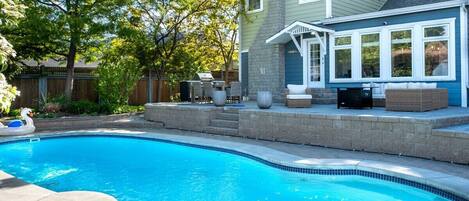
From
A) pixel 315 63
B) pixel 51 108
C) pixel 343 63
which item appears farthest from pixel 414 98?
pixel 51 108

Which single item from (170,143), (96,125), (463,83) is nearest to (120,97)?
(96,125)

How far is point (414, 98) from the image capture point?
35.0 ft

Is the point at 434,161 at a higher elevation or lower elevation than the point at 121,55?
lower

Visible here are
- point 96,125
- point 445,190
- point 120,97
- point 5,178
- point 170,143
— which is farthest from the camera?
point 120,97

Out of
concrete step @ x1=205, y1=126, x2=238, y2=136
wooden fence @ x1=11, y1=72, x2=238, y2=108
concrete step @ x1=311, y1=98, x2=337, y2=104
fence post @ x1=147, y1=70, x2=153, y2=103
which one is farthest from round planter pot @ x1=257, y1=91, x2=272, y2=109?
fence post @ x1=147, y1=70, x2=153, y2=103

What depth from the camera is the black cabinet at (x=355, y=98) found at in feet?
39.5

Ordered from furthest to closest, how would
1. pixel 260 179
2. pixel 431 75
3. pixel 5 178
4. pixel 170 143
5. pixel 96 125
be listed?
1. pixel 96 125
2. pixel 431 75
3. pixel 170 143
4. pixel 260 179
5. pixel 5 178

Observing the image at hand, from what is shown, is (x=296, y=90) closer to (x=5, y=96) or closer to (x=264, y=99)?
(x=264, y=99)

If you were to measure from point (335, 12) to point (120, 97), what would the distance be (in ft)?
31.2

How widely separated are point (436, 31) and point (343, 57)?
323 cm

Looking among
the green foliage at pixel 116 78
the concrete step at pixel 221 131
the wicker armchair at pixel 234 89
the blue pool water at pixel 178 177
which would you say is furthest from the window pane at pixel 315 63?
the green foliage at pixel 116 78

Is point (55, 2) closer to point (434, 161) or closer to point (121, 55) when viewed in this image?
point (121, 55)

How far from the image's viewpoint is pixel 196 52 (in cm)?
2345

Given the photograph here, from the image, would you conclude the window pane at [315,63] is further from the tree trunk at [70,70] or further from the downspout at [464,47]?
the tree trunk at [70,70]
